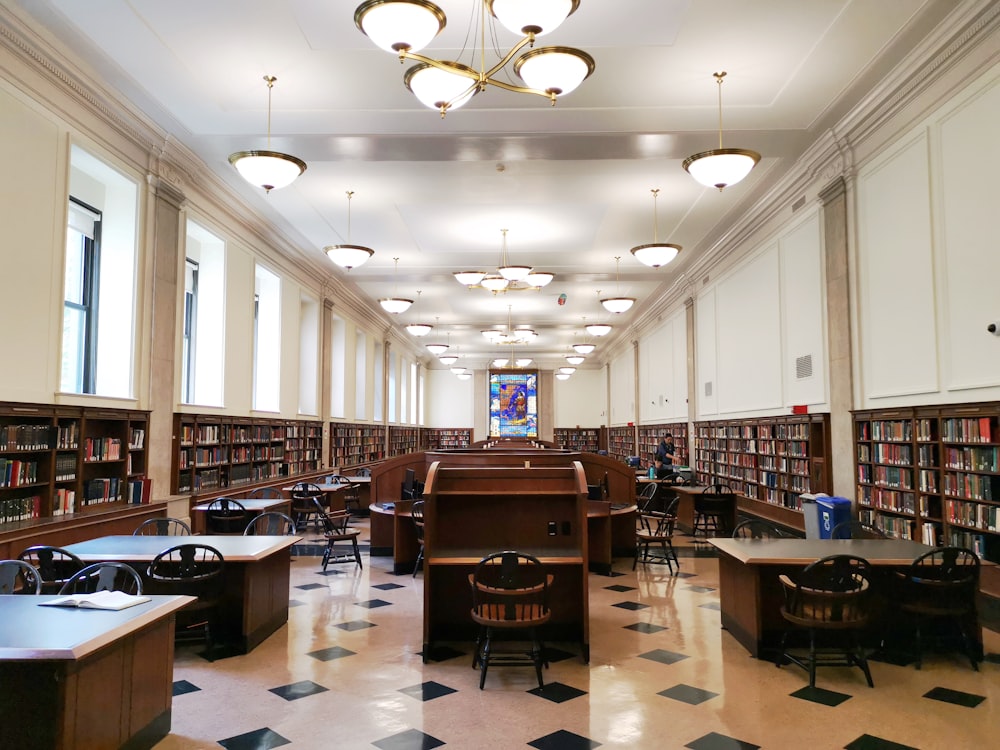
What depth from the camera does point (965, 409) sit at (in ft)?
17.7

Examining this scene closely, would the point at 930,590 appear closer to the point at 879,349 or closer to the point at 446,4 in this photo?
the point at 879,349

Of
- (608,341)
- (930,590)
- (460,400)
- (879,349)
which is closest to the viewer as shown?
(930,590)

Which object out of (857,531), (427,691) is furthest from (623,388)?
(427,691)

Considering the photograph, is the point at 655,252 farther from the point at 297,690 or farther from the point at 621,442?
the point at 621,442

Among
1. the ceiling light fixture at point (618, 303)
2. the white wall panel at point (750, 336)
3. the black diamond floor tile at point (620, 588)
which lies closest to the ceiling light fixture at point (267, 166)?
the black diamond floor tile at point (620, 588)

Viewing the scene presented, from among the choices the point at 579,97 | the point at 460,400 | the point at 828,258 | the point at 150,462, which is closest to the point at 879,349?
the point at 828,258

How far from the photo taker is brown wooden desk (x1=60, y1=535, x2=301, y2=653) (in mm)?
4801

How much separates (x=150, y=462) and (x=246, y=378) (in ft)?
9.59

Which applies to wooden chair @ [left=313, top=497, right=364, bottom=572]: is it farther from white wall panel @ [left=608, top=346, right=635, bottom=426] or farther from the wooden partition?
white wall panel @ [left=608, top=346, right=635, bottom=426]

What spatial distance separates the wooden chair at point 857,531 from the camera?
21.8ft

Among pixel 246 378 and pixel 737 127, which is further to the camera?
pixel 246 378

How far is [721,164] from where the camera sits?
6.04 m

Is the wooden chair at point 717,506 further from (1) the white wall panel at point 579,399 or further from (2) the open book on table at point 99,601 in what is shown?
(1) the white wall panel at point 579,399

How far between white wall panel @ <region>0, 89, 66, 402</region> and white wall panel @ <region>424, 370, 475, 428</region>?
2191cm
